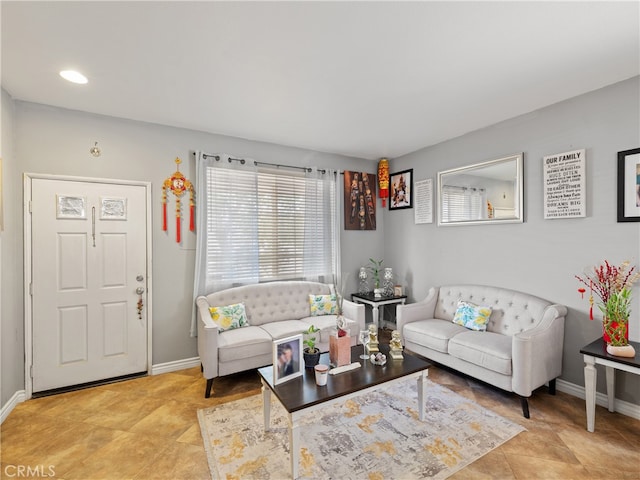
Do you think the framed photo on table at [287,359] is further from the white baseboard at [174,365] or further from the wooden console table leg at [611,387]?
the wooden console table leg at [611,387]

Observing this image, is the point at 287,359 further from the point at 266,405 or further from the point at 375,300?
the point at 375,300

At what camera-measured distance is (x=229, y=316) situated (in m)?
3.24

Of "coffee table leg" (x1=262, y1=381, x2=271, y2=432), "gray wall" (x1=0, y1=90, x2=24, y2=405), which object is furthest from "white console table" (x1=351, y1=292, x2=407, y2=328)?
"gray wall" (x1=0, y1=90, x2=24, y2=405)

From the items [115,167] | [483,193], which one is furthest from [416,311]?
[115,167]

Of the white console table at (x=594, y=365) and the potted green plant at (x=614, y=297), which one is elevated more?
the potted green plant at (x=614, y=297)

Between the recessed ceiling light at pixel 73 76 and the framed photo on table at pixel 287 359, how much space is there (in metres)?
2.45

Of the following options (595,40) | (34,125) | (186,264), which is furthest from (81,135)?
(595,40)

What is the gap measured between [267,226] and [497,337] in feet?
9.02

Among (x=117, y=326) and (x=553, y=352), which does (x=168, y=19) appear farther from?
(x=553, y=352)

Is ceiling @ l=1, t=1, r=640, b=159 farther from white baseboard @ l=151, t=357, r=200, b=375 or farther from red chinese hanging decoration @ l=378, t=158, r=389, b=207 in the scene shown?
white baseboard @ l=151, t=357, r=200, b=375

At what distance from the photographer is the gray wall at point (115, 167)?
8.55ft

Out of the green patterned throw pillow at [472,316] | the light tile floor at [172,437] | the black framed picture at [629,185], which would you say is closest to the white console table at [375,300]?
the green patterned throw pillow at [472,316]

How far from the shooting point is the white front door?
279 cm

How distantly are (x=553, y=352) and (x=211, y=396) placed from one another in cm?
301
